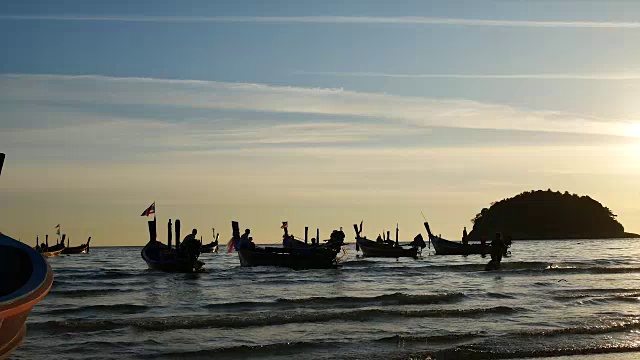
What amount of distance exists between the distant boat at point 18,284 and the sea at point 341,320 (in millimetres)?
3713

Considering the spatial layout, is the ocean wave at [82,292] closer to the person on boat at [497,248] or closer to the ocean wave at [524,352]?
the person on boat at [497,248]

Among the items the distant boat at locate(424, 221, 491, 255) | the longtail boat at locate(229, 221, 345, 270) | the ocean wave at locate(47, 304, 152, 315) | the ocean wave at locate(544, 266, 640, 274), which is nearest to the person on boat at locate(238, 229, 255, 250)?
the longtail boat at locate(229, 221, 345, 270)

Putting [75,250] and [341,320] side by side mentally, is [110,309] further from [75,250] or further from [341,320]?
[75,250]

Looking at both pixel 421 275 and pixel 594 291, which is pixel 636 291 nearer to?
pixel 594 291

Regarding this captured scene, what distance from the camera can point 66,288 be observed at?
3509 centimetres

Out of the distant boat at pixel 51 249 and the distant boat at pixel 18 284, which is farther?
the distant boat at pixel 51 249

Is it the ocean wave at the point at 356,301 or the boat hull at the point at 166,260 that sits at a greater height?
the boat hull at the point at 166,260

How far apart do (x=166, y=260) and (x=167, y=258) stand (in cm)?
15

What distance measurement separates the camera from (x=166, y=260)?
45.7m

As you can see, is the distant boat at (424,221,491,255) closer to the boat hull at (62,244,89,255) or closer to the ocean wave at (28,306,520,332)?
the ocean wave at (28,306,520,332)

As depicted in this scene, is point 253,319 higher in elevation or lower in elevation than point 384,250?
lower

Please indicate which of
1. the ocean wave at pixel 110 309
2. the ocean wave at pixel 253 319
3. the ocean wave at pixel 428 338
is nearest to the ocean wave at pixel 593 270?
the ocean wave at pixel 253 319

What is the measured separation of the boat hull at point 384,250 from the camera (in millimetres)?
70000

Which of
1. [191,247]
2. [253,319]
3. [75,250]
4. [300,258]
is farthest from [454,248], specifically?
[75,250]
